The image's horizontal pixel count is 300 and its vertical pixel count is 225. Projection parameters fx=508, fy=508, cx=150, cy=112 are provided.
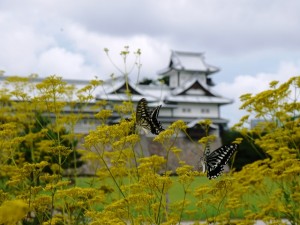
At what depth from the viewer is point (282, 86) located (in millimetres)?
6539

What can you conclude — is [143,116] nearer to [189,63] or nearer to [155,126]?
[155,126]

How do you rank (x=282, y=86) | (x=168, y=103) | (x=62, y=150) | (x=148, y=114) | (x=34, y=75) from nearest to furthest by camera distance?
1. (x=62, y=150)
2. (x=148, y=114)
3. (x=282, y=86)
4. (x=34, y=75)
5. (x=168, y=103)

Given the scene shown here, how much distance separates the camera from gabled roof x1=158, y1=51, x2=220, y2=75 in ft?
144

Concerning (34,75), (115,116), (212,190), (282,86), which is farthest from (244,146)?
(212,190)

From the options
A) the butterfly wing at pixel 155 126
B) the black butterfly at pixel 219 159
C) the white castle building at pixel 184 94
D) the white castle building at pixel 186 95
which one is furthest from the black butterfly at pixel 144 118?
the white castle building at pixel 186 95

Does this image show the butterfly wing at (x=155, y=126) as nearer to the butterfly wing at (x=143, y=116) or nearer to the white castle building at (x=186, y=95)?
the butterfly wing at (x=143, y=116)

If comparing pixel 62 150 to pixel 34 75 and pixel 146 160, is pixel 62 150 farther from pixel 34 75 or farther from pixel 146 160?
pixel 34 75

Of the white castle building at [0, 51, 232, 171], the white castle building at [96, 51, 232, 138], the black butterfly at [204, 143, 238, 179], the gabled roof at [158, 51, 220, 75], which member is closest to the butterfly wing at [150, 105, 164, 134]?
the black butterfly at [204, 143, 238, 179]

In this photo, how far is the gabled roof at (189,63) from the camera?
144 ft

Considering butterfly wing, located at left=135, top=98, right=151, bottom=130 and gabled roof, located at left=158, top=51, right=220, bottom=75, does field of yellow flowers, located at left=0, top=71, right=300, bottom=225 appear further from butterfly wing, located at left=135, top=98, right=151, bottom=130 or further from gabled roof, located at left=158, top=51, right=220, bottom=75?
gabled roof, located at left=158, top=51, right=220, bottom=75

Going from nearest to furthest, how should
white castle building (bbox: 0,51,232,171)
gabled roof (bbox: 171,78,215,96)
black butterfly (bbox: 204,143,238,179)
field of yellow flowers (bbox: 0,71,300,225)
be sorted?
field of yellow flowers (bbox: 0,71,300,225)
black butterfly (bbox: 204,143,238,179)
white castle building (bbox: 0,51,232,171)
gabled roof (bbox: 171,78,215,96)

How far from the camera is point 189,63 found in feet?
147

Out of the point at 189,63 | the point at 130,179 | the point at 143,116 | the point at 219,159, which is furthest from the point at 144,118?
the point at 189,63

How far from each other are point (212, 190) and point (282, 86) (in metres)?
2.67
